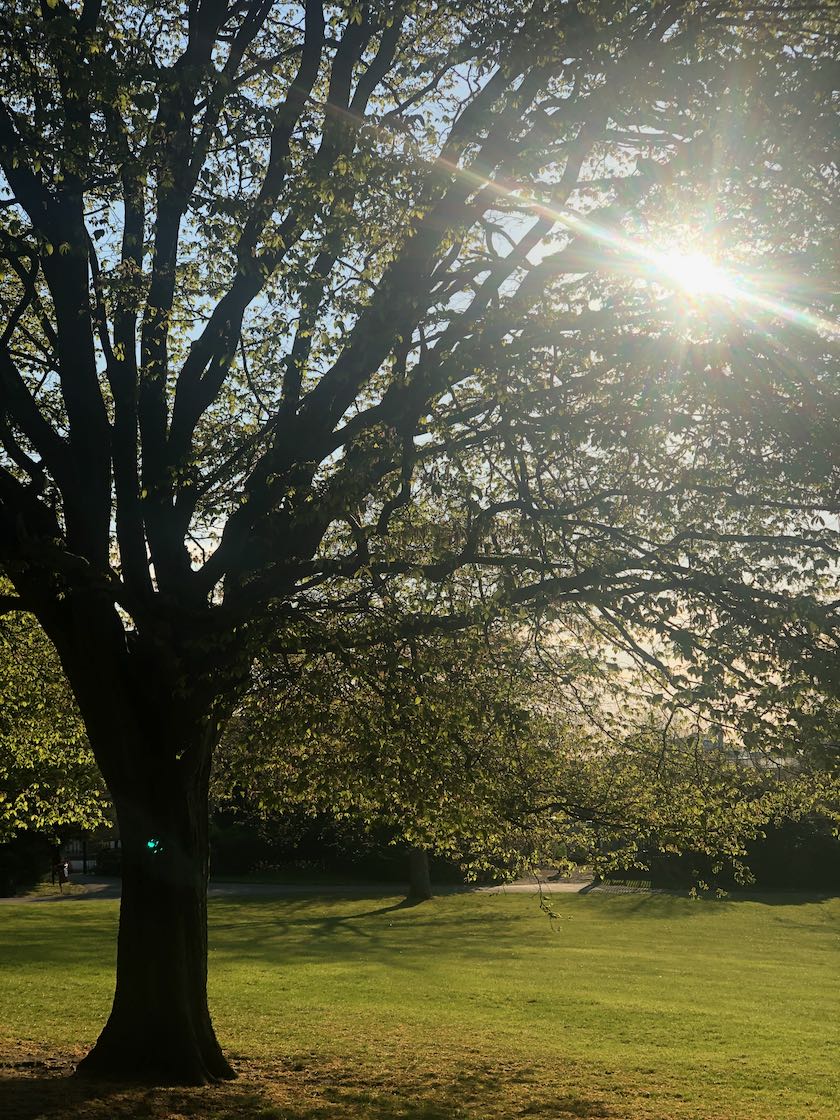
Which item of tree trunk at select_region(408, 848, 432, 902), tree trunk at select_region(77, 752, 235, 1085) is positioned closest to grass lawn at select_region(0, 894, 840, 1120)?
tree trunk at select_region(77, 752, 235, 1085)

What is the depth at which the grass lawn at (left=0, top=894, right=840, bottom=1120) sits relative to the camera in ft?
40.0

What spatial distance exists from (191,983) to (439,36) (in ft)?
37.5

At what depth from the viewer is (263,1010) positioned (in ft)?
62.6

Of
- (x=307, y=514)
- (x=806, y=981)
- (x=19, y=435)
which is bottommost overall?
(x=806, y=981)

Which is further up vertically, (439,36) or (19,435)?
(439,36)

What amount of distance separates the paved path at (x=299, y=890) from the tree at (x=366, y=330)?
33.4 meters

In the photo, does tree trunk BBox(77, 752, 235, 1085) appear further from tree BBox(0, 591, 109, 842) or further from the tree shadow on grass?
tree BBox(0, 591, 109, 842)

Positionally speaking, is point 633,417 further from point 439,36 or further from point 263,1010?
point 263,1010

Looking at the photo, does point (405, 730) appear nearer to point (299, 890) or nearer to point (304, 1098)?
point (304, 1098)

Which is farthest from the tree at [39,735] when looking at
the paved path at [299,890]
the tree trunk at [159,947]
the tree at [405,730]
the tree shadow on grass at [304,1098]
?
the paved path at [299,890]

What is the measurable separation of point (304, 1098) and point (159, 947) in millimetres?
2455

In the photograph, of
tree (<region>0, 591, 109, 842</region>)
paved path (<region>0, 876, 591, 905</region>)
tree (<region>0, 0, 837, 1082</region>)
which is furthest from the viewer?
paved path (<region>0, 876, 591, 905</region>)

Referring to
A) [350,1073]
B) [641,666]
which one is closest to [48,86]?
[641,666]

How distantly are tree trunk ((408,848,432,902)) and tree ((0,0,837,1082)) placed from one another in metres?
31.5
